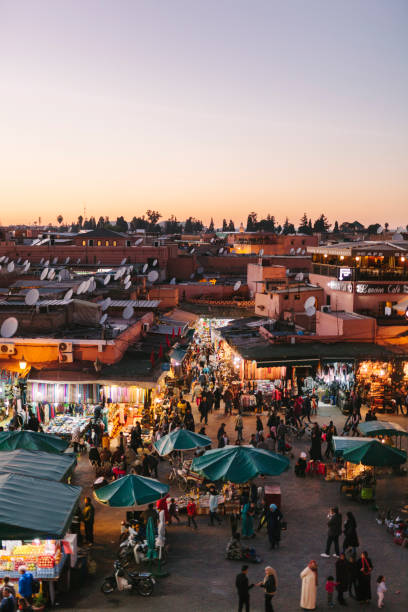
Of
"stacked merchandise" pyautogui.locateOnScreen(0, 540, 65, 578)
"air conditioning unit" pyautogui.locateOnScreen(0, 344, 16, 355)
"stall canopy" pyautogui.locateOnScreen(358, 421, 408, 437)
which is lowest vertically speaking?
"stacked merchandise" pyautogui.locateOnScreen(0, 540, 65, 578)

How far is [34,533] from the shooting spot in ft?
27.2

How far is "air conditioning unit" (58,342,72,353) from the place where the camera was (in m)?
17.4

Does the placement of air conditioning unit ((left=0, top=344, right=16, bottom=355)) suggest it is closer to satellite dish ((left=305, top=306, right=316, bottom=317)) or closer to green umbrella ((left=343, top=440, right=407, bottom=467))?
green umbrella ((left=343, top=440, right=407, bottom=467))

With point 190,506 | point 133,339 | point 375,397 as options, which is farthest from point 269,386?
point 190,506

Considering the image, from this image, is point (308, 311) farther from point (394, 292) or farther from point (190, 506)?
point (190, 506)

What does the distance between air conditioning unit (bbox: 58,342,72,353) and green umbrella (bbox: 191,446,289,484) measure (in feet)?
23.7

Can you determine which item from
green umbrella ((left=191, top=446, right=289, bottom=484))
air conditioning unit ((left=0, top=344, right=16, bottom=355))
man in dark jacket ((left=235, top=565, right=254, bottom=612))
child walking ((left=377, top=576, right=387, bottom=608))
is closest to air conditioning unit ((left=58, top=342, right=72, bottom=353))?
air conditioning unit ((left=0, top=344, right=16, bottom=355))

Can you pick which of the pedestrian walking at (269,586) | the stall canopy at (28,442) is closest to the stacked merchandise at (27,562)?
the pedestrian walking at (269,586)

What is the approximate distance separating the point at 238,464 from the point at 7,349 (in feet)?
31.8

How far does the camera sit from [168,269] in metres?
46.5

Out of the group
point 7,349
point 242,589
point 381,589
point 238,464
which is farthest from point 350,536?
point 7,349

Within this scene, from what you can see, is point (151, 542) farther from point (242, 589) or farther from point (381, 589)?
point (381, 589)

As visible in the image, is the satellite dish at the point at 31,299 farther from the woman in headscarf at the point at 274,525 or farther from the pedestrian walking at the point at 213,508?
the woman in headscarf at the point at 274,525

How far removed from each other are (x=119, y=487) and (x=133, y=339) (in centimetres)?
1073
